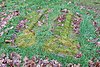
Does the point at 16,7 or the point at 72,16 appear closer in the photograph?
the point at 72,16

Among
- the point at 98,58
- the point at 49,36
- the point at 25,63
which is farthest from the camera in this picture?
the point at 49,36

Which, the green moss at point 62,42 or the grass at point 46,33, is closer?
the grass at point 46,33

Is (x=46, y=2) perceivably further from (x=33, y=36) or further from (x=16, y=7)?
(x=33, y=36)

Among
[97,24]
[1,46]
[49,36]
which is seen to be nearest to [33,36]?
[49,36]

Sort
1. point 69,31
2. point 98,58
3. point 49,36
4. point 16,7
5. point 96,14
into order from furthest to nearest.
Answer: point 96,14 → point 16,7 → point 69,31 → point 49,36 → point 98,58

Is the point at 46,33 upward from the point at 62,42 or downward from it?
upward

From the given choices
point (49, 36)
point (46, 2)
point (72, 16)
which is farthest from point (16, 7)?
point (49, 36)

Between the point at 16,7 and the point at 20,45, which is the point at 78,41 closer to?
the point at 20,45

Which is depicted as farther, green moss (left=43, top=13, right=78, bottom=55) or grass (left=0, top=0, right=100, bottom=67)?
green moss (left=43, top=13, right=78, bottom=55)

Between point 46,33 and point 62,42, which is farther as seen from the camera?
point 46,33

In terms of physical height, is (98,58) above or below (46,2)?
below
